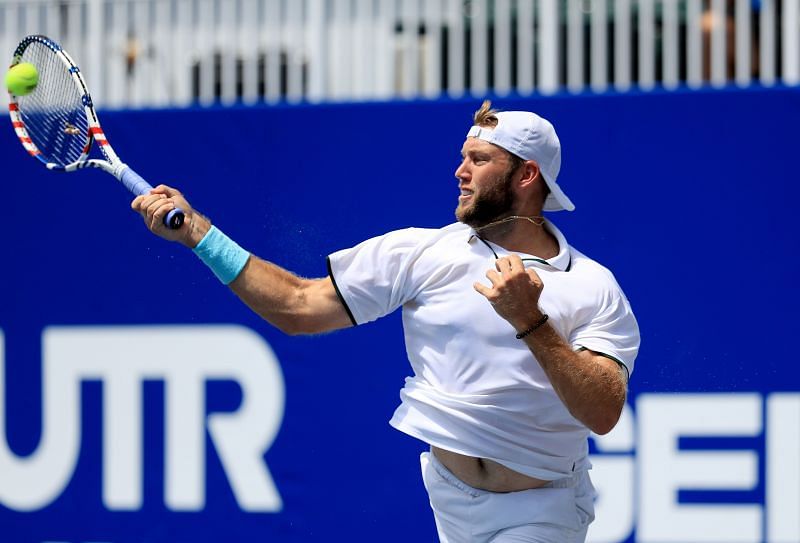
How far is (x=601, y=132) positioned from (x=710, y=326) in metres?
0.78

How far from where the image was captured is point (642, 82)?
6.48 meters

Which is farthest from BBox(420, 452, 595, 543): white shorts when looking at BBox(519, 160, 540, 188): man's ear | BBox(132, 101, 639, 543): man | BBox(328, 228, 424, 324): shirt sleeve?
BBox(519, 160, 540, 188): man's ear

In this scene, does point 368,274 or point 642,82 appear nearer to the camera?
point 368,274

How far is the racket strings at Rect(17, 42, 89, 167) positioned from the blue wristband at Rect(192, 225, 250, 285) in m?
0.87

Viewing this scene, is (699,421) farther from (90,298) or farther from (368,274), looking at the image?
(90,298)

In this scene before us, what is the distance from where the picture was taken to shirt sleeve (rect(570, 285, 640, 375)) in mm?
3447

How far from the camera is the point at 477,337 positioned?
11.5ft

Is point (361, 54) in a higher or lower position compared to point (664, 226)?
higher

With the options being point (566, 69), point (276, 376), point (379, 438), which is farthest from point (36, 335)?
point (566, 69)

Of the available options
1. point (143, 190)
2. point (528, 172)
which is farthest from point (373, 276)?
point (143, 190)

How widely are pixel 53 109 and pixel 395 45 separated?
2.96m

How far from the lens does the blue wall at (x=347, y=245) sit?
15.1 feet

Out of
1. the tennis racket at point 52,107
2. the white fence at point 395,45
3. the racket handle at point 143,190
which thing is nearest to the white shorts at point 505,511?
the racket handle at point 143,190

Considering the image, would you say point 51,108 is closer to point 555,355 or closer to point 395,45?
point 555,355
